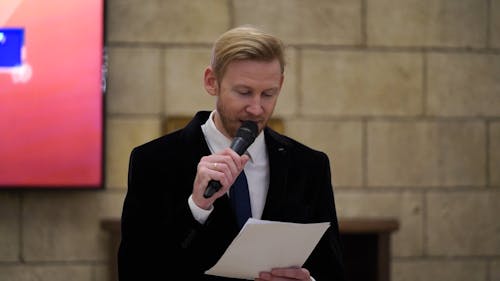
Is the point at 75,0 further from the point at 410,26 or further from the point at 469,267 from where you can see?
the point at 469,267

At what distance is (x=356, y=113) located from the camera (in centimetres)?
394

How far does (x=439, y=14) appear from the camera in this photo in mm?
4000

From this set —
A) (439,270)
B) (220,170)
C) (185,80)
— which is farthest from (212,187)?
(439,270)

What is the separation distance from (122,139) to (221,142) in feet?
7.15

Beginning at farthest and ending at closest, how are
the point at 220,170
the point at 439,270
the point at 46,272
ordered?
the point at 439,270 < the point at 46,272 < the point at 220,170

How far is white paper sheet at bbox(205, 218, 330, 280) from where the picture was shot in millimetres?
1506

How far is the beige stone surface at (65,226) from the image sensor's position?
377 centimetres

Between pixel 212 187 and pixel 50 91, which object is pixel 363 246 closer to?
pixel 50 91

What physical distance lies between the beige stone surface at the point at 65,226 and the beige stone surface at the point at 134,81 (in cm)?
48

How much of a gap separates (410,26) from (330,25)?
1.45ft

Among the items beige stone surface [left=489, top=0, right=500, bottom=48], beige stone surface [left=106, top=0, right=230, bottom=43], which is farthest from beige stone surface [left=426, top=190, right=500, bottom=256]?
beige stone surface [left=106, top=0, right=230, bottom=43]

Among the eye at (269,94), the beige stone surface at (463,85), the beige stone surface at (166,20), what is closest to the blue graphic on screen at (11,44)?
the beige stone surface at (166,20)

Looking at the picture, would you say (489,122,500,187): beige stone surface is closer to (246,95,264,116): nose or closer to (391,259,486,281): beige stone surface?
(391,259,486,281): beige stone surface

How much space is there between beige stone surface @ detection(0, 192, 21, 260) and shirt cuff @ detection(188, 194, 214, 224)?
2455 mm
